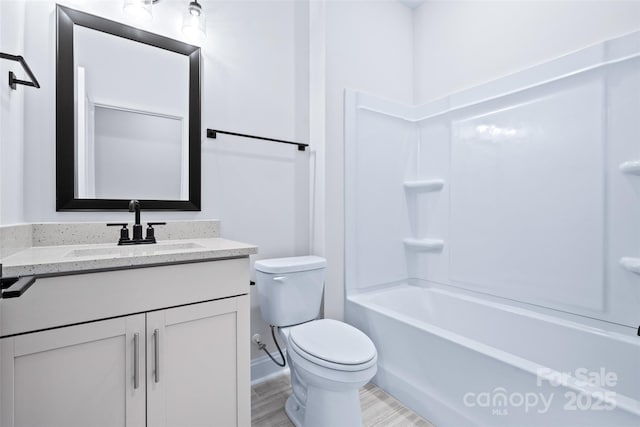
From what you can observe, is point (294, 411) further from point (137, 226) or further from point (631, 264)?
point (631, 264)

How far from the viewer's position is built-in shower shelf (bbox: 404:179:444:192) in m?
2.28

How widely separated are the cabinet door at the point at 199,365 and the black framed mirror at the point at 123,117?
0.71 meters

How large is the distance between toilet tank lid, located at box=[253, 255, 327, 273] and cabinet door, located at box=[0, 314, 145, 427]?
704 millimetres

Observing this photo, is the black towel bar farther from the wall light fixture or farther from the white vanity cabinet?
Answer: the white vanity cabinet

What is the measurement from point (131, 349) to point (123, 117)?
110 centimetres

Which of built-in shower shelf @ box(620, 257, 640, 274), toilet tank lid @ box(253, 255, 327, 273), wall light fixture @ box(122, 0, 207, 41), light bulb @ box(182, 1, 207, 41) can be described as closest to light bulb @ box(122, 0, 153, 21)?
wall light fixture @ box(122, 0, 207, 41)

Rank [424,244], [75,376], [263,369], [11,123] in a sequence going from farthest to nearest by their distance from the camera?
1. [424,244]
2. [263,369]
3. [11,123]
4. [75,376]

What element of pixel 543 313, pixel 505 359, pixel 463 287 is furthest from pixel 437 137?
pixel 505 359

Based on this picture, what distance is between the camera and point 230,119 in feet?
5.73

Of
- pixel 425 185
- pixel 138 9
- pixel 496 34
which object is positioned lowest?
pixel 425 185

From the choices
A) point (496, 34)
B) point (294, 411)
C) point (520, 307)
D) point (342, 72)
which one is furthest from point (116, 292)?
point (496, 34)

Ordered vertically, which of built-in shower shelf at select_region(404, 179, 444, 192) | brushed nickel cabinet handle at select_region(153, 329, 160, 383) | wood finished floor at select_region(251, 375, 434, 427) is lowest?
wood finished floor at select_region(251, 375, 434, 427)

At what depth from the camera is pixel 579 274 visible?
5.27 feet

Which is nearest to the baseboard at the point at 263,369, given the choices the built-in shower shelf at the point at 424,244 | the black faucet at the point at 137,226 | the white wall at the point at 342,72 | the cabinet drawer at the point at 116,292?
the white wall at the point at 342,72
